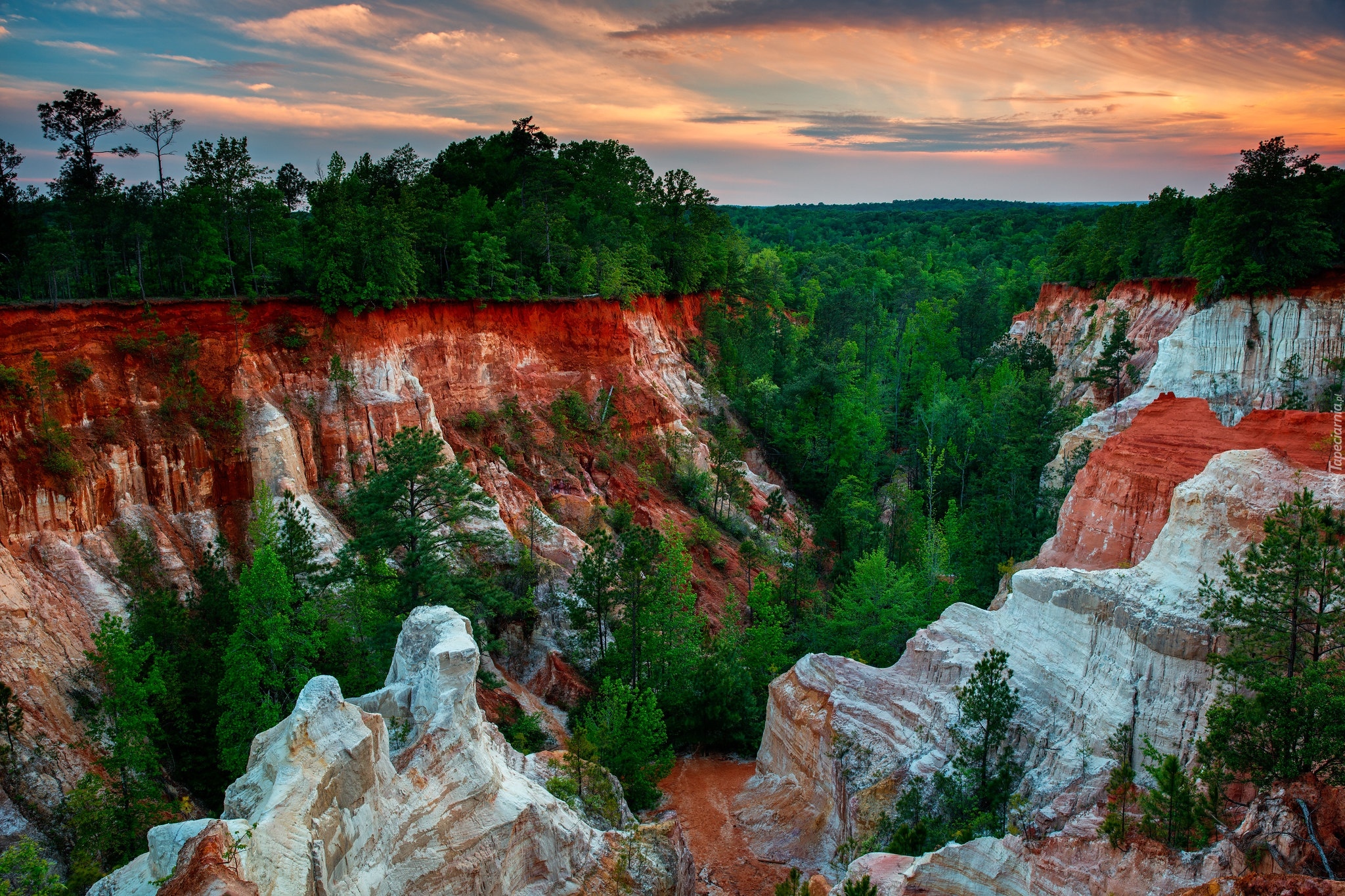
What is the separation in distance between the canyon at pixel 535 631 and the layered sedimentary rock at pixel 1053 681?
0.21ft

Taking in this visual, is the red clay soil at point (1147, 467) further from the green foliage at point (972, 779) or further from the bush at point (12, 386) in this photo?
the bush at point (12, 386)

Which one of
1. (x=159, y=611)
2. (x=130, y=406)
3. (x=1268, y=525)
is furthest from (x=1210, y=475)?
(x=130, y=406)

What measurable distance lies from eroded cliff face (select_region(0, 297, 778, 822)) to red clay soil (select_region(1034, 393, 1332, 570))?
1608cm

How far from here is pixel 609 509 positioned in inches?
1558

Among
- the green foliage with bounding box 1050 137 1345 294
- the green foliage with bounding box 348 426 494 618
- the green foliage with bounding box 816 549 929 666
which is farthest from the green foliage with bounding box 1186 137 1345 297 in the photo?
the green foliage with bounding box 348 426 494 618

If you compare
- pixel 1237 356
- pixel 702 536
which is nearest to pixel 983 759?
pixel 702 536

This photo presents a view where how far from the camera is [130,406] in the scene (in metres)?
26.2

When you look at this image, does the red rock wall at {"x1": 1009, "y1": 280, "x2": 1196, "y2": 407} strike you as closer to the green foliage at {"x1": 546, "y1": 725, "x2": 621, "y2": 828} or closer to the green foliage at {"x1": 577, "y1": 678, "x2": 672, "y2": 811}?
the green foliage at {"x1": 577, "y1": 678, "x2": 672, "y2": 811}

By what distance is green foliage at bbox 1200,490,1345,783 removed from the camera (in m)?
14.1

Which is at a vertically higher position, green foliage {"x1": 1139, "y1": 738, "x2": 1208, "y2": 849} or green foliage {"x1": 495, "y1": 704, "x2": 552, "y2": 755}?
green foliage {"x1": 1139, "y1": 738, "x2": 1208, "y2": 849}

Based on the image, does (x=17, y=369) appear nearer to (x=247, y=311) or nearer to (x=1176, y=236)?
(x=247, y=311)

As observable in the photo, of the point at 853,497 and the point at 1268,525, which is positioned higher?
the point at 1268,525

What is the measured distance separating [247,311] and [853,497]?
30.5 metres

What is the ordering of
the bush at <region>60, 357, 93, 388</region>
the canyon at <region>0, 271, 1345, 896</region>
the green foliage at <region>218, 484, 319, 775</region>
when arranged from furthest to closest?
1. the bush at <region>60, 357, 93, 388</region>
2. the green foliage at <region>218, 484, 319, 775</region>
3. the canyon at <region>0, 271, 1345, 896</region>
